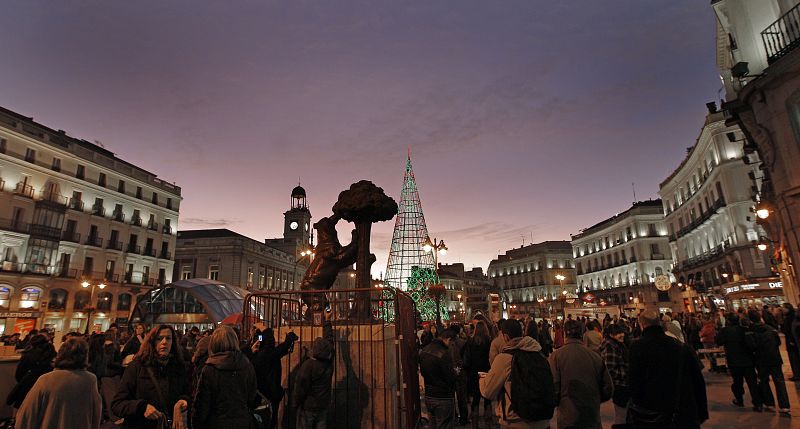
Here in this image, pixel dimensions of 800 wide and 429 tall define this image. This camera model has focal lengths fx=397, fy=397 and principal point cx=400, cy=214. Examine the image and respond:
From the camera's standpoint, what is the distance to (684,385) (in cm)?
363

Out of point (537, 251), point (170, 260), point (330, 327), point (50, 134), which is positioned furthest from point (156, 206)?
point (537, 251)

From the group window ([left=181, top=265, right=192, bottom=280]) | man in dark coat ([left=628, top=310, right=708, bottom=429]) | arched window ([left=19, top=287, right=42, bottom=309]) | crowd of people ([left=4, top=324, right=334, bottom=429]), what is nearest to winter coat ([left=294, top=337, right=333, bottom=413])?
crowd of people ([left=4, top=324, right=334, bottom=429])

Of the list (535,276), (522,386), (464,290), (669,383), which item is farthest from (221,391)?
(464,290)

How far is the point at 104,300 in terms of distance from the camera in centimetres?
3478

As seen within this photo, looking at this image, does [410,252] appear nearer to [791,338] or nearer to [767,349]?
[791,338]

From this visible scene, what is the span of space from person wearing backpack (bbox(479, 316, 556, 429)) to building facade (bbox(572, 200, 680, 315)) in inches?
1972

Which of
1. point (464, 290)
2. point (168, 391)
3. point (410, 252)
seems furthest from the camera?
point (464, 290)

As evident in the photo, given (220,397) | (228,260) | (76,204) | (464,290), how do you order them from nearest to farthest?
(220,397)
(76,204)
(228,260)
(464,290)

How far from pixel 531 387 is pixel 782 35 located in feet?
37.2

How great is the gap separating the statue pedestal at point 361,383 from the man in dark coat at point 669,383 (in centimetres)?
287

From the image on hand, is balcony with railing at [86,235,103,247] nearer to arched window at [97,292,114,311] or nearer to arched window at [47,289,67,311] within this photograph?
arched window at [97,292,114,311]

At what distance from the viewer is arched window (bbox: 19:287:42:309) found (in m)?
28.7

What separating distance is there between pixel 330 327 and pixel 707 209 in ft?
129

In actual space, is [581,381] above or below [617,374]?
above
